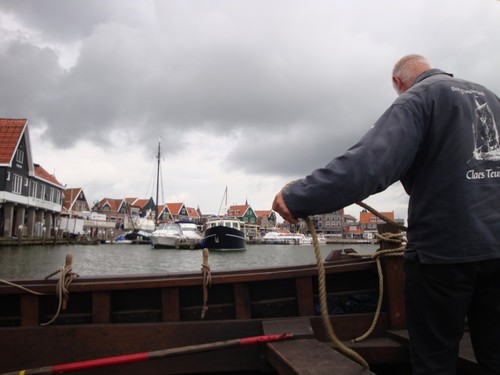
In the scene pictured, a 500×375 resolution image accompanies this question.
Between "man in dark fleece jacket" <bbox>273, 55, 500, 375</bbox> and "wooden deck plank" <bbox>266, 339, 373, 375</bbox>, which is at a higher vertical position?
"man in dark fleece jacket" <bbox>273, 55, 500, 375</bbox>

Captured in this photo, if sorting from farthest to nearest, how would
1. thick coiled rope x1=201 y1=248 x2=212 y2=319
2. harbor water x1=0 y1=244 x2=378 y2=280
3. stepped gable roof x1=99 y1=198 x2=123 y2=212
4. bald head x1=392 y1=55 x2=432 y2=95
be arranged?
1. stepped gable roof x1=99 y1=198 x2=123 y2=212
2. harbor water x1=0 y1=244 x2=378 y2=280
3. thick coiled rope x1=201 y1=248 x2=212 y2=319
4. bald head x1=392 y1=55 x2=432 y2=95

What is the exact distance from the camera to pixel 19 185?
3378 centimetres

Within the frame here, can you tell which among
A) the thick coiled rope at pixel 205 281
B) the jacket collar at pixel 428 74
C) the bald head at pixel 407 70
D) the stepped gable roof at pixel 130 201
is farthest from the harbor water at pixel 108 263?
the stepped gable roof at pixel 130 201

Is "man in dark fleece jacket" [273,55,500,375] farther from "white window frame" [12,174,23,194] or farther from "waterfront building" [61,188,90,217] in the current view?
"waterfront building" [61,188,90,217]

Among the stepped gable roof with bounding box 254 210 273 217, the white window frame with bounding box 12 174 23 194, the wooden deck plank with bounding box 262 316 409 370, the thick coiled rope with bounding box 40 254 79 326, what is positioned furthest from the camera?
the stepped gable roof with bounding box 254 210 273 217

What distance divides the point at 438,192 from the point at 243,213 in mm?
102847

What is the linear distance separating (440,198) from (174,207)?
319 ft

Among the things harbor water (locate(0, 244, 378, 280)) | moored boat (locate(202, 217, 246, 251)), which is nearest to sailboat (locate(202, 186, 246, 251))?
moored boat (locate(202, 217, 246, 251))

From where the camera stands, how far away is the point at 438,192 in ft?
5.67

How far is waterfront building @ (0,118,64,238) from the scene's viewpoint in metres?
31.6

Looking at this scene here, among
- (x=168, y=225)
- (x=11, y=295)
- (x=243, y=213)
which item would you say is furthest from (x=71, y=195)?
(x=11, y=295)

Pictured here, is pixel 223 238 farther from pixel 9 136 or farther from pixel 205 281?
pixel 205 281

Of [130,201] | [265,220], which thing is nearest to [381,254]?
[130,201]

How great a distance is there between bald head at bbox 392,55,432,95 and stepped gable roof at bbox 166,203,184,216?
95238 millimetres
